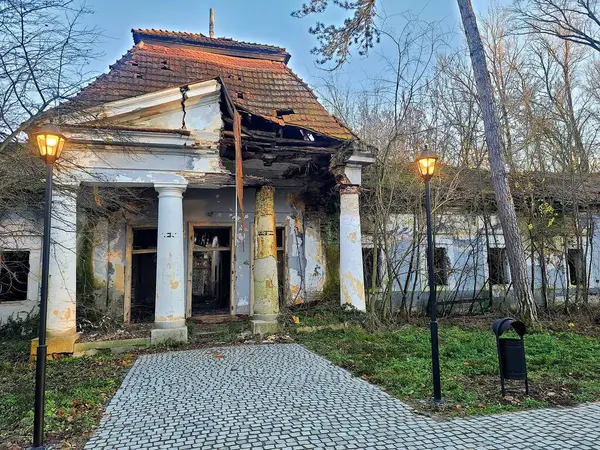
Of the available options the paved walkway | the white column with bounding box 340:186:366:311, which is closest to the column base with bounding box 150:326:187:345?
the paved walkway

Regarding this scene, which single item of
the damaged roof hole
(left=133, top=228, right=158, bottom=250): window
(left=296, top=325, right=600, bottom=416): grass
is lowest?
(left=296, top=325, right=600, bottom=416): grass

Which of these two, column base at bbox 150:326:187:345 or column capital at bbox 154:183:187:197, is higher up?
column capital at bbox 154:183:187:197

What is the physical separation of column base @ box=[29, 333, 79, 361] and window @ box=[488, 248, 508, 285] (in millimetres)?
12190

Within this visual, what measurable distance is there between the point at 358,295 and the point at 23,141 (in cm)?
760

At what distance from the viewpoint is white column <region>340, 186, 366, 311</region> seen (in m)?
10.2

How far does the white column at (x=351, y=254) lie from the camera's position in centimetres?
1022

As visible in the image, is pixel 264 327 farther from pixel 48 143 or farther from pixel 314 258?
pixel 48 143

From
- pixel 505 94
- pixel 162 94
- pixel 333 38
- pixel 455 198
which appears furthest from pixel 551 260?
pixel 162 94

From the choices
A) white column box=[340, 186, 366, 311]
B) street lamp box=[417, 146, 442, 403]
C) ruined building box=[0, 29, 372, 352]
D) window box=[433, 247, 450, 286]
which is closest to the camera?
street lamp box=[417, 146, 442, 403]

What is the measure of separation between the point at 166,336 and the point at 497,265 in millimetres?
10781

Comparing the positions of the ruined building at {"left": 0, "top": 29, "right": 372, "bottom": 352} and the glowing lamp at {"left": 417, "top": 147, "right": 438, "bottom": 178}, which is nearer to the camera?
the glowing lamp at {"left": 417, "top": 147, "right": 438, "bottom": 178}

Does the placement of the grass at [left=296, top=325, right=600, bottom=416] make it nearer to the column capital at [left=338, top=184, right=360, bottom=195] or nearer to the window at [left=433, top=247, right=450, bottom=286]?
the window at [left=433, top=247, right=450, bottom=286]

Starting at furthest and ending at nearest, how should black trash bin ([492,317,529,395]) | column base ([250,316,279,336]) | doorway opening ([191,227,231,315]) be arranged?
doorway opening ([191,227,231,315]) < column base ([250,316,279,336]) < black trash bin ([492,317,529,395])

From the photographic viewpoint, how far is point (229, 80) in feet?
36.4
